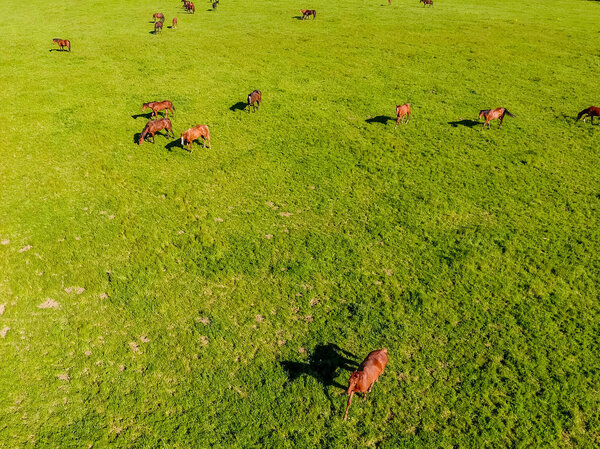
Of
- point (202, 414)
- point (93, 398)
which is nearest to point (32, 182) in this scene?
point (93, 398)

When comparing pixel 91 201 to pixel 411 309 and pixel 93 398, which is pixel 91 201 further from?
pixel 411 309

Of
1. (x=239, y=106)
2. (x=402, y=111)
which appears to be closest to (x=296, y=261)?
(x=402, y=111)

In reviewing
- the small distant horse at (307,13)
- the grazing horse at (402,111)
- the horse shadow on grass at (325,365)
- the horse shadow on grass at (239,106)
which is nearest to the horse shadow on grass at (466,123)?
the grazing horse at (402,111)

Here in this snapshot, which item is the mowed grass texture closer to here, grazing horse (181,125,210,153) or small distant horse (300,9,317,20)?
grazing horse (181,125,210,153)

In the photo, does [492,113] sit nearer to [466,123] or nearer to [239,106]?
[466,123]

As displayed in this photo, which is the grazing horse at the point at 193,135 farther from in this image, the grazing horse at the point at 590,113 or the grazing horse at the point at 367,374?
the grazing horse at the point at 590,113

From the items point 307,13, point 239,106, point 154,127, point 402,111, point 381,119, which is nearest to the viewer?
point 154,127
